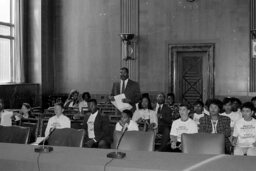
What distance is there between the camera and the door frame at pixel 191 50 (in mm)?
11859

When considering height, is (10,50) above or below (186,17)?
below

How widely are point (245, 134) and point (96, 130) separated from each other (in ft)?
8.17

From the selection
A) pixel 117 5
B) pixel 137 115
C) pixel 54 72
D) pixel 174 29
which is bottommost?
pixel 137 115

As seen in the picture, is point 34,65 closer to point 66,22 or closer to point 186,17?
point 66,22

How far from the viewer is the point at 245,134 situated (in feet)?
18.8

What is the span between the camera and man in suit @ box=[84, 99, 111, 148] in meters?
6.71

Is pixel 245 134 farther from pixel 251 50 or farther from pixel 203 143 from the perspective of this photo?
pixel 251 50

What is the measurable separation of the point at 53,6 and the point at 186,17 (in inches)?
178

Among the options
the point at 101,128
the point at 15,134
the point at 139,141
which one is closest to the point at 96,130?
the point at 101,128

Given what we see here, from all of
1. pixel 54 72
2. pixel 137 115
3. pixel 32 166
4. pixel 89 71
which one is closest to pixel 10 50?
pixel 54 72

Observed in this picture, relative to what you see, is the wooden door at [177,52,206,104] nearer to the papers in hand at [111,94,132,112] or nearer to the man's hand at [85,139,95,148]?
the papers in hand at [111,94,132,112]

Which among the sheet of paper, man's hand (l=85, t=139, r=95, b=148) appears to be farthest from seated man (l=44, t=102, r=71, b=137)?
the sheet of paper

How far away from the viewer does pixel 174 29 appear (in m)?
12.2

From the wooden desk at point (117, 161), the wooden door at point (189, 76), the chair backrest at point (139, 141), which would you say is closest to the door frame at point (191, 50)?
the wooden door at point (189, 76)
